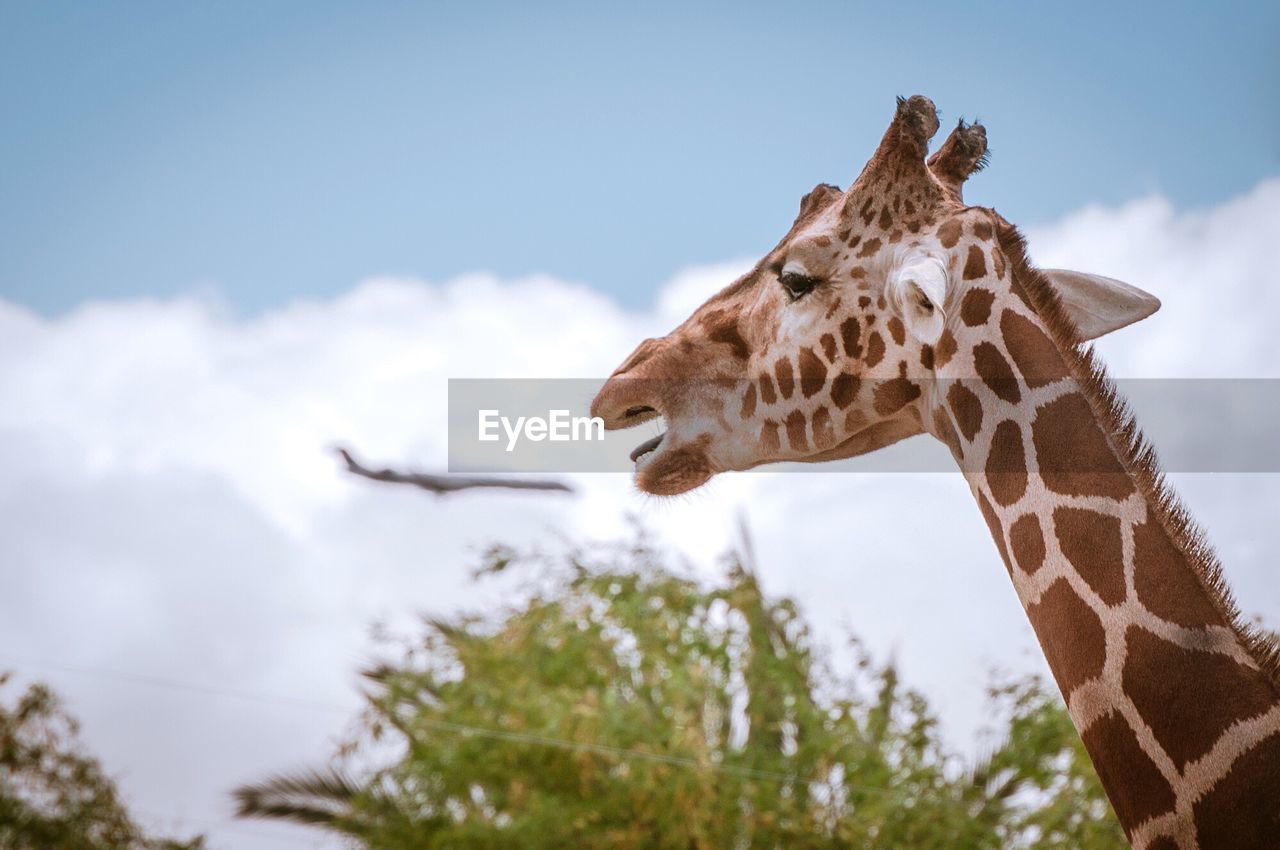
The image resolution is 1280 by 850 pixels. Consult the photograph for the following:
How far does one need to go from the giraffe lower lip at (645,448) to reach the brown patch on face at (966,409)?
0.62m

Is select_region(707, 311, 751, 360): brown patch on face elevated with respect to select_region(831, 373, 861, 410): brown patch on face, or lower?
elevated

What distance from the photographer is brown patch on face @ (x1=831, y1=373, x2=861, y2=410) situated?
8.26 ft

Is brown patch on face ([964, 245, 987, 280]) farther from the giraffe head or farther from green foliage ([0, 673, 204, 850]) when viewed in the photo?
green foliage ([0, 673, 204, 850])

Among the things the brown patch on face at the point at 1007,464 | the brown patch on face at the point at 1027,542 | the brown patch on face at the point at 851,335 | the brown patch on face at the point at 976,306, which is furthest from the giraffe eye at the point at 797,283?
the brown patch on face at the point at 1027,542

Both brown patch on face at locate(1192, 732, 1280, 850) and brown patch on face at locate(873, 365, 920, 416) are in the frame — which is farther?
brown patch on face at locate(873, 365, 920, 416)

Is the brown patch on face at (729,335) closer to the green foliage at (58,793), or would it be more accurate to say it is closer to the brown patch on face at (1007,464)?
the brown patch on face at (1007,464)

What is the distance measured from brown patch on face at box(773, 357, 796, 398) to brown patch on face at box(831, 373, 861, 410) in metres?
0.09

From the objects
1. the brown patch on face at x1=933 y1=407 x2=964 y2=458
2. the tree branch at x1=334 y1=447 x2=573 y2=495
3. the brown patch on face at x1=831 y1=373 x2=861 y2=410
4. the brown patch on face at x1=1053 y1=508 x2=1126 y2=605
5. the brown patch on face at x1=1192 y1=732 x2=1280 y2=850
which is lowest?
the brown patch on face at x1=1192 y1=732 x2=1280 y2=850

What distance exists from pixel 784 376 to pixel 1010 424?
0.49m

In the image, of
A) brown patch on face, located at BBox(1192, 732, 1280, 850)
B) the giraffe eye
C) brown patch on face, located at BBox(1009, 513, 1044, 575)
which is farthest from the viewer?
the giraffe eye

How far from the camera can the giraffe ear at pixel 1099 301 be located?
2621 millimetres

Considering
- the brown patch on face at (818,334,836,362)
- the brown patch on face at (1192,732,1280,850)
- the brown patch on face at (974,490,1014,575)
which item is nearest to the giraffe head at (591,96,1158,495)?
the brown patch on face at (818,334,836,362)

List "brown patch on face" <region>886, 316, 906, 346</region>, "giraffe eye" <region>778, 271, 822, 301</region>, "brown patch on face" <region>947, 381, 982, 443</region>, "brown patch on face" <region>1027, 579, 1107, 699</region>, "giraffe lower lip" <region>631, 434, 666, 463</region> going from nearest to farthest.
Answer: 1. "brown patch on face" <region>1027, 579, 1107, 699</region>
2. "brown patch on face" <region>947, 381, 982, 443</region>
3. "brown patch on face" <region>886, 316, 906, 346</region>
4. "giraffe eye" <region>778, 271, 822, 301</region>
5. "giraffe lower lip" <region>631, 434, 666, 463</region>

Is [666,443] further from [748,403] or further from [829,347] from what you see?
[829,347]
